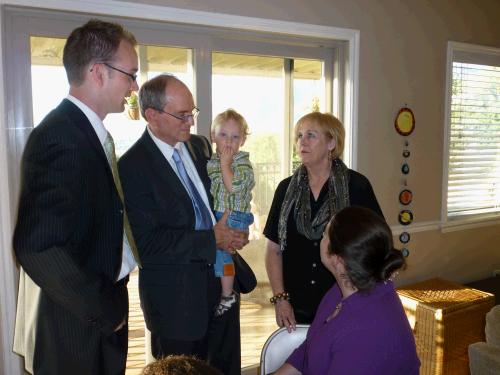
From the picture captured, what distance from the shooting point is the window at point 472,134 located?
3.58m

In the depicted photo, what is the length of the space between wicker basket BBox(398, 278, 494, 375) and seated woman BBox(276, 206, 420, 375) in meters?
1.65

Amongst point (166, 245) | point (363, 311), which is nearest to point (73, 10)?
point (166, 245)

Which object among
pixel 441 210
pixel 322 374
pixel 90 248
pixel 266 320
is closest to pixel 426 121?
pixel 441 210

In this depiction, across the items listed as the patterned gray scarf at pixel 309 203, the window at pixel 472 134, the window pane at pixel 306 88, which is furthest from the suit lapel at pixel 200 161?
the window at pixel 472 134

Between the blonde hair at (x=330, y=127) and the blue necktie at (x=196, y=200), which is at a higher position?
the blonde hair at (x=330, y=127)

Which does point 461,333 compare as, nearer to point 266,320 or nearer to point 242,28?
point 266,320

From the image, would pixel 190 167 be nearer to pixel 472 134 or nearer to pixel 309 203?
pixel 309 203

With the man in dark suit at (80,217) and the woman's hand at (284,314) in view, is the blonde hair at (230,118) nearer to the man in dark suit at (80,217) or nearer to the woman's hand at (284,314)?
the man in dark suit at (80,217)

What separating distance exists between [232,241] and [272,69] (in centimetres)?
147

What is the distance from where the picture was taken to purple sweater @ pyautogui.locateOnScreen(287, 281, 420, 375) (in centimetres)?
123

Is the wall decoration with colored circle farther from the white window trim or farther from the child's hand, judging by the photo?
the child's hand

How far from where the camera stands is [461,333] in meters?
2.88

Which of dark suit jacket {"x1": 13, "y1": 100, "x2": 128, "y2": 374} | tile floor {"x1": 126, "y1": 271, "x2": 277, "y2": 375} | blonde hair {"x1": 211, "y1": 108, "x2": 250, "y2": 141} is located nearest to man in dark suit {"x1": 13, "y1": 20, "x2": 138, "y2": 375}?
dark suit jacket {"x1": 13, "y1": 100, "x2": 128, "y2": 374}

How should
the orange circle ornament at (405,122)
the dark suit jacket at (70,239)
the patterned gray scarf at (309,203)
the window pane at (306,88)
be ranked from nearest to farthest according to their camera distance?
the dark suit jacket at (70,239) → the patterned gray scarf at (309,203) → the window pane at (306,88) → the orange circle ornament at (405,122)
